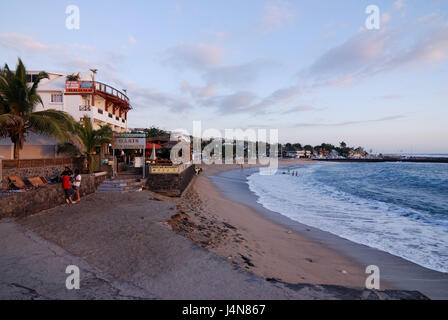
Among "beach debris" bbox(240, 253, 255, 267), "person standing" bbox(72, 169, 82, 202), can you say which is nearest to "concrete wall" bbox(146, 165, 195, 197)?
"person standing" bbox(72, 169, 82, 202)

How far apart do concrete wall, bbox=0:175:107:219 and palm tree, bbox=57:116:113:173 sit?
4.31 meters

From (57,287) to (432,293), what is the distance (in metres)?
7.81

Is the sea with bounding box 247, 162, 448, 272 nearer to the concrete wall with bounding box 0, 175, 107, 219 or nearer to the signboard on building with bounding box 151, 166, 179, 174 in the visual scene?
the signboard on building with bounding box 151, 166, 179, 174

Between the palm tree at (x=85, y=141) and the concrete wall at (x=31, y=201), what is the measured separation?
431 centimetres

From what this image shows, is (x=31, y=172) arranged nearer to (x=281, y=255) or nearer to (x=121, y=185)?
(x=121, y=185)


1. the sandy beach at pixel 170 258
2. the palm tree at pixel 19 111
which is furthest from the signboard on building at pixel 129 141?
the sandy beach at pixel 170 258

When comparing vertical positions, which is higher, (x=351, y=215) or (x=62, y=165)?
(x=62, y=165)

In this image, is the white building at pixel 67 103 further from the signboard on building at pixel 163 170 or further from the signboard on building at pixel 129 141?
the signboard on building at pixel 163 170

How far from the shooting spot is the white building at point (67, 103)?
1586 cm

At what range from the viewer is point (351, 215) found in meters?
13.1
